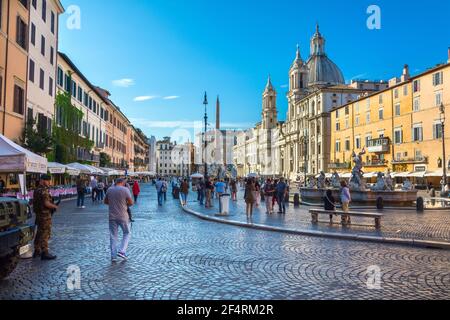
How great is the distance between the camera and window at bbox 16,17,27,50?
82.1 ft

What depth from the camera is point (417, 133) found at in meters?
50.1

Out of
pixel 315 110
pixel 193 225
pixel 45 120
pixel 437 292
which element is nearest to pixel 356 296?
pixel 437 292

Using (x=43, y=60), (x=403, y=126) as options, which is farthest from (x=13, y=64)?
(x=403, y=126)

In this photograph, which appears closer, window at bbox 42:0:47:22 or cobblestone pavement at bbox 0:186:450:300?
cobblestone pavement at bbox 0:186:450:300

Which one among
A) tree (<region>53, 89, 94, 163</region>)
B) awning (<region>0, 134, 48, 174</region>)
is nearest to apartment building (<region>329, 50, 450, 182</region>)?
tree (<region>53, 89, 94, 163</region>)

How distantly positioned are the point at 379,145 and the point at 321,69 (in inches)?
1940

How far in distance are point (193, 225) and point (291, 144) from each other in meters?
92.9

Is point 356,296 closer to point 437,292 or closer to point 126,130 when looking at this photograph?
point 437,292

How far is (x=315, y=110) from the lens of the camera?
87250mm

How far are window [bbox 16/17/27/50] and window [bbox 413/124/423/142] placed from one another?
42.7m

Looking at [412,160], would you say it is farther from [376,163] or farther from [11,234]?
[11,234]

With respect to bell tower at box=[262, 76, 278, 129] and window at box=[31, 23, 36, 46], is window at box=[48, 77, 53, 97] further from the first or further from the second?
bell tower at box=[262, 76, 278, 129]

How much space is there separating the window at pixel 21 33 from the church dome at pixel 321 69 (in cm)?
8366
